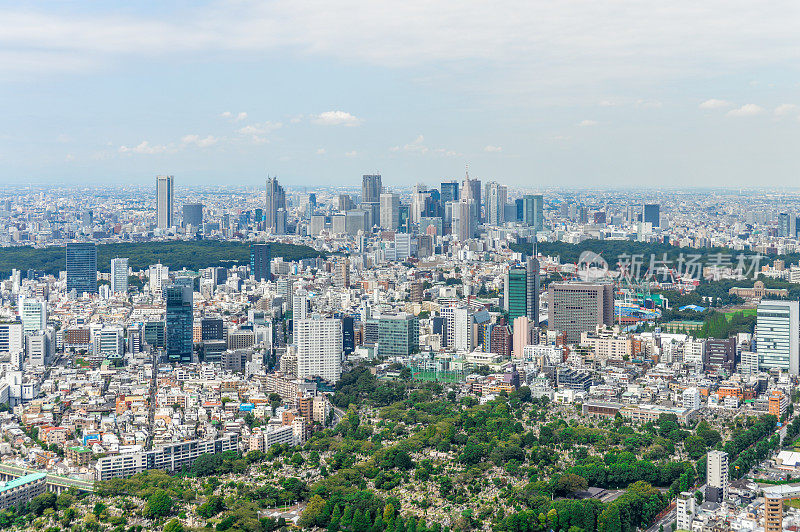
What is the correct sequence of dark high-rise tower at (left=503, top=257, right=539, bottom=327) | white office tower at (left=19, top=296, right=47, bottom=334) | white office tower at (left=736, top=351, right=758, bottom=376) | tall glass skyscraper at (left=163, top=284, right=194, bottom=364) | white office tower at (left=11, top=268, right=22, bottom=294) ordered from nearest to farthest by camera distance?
white office tower at (left=736, top=351, right=758, bottom=376) < tall glass skyscraper at (left=163, top=284, right=194, bottom=364) < white office tower at (left=19, top=296, right=47, bottom=334) < dark high-rise tower at (left=503, top=257, right=539, bottom=327) < white office tower at (left=11, top=268, right=22, bottom=294)

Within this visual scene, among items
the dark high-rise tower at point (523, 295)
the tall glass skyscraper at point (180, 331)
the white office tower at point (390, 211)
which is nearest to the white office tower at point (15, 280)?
the tall glass skyscraper at point (180, 331)

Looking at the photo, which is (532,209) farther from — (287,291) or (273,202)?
(287,291)

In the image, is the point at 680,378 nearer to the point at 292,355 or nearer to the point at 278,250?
the point at 292,355

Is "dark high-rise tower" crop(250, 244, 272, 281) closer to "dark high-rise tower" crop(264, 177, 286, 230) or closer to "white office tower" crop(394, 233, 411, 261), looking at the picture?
"white office tower" crop(394, 233, 411, 261)

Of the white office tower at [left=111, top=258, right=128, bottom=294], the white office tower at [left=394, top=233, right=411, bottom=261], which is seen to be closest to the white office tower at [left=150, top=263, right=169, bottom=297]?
the white office tower at [left=111, top=258, right=128, bottom=294]

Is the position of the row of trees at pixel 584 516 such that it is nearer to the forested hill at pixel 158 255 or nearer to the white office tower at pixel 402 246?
the forested hill at pixel 158 255
